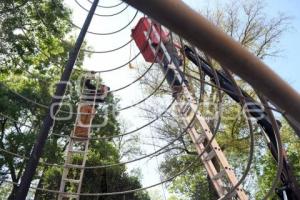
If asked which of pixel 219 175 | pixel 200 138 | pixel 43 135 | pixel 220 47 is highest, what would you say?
pixel 200 138

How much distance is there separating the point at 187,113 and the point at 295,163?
7594 mm

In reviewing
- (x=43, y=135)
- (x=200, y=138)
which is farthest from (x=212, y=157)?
(x=43, y=135)

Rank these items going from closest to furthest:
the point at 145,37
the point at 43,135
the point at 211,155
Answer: the point at 43,135 < the point at 211,155 < the point at 145,37

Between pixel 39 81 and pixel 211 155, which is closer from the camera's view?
pixel 211 155

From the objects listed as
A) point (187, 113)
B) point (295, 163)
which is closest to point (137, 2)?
point (187, 113)

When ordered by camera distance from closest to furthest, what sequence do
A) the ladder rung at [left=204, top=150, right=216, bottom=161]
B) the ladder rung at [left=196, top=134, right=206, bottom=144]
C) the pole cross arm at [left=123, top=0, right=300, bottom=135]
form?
the pole cross arm at [left=123, top=0, right=300, bottom=135] < the ladder rung at [left=204, top=150, right=216, bottom=161] < the ladder rung at [left=196, top=134, right=206, bottom=144]

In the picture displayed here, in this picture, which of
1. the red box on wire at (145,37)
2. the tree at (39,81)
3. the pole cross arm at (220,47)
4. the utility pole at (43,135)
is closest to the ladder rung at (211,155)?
the tree at (39,81)

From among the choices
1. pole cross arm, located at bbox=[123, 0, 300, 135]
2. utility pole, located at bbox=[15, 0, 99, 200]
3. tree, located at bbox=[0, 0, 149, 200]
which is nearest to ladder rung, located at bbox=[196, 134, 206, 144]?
tree, located at bbox=[0, 0, 149, 200]

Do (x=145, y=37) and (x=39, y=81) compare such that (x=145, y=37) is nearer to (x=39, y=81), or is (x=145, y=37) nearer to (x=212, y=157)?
(x=212, y=157)

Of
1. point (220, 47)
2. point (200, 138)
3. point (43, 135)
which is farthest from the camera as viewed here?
point (200, 138)

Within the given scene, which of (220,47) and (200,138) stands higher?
(200,138)

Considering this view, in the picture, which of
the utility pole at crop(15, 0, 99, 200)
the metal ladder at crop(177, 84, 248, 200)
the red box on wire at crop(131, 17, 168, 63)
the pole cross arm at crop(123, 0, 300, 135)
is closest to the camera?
the pole cross arm at crop(123, 0, 300, 135)

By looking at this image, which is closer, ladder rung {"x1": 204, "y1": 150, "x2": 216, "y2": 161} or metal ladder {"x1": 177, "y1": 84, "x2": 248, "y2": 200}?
metal ladder {"x1": 177, "y1": 84, "x2": 248, "y2": 200}

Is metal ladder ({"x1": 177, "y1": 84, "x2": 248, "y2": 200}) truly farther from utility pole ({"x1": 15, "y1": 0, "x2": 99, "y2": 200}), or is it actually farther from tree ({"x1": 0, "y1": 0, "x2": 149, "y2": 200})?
utility pole ({"x1": 15, "y1": 0, "x2": 99, "y2": 200})
